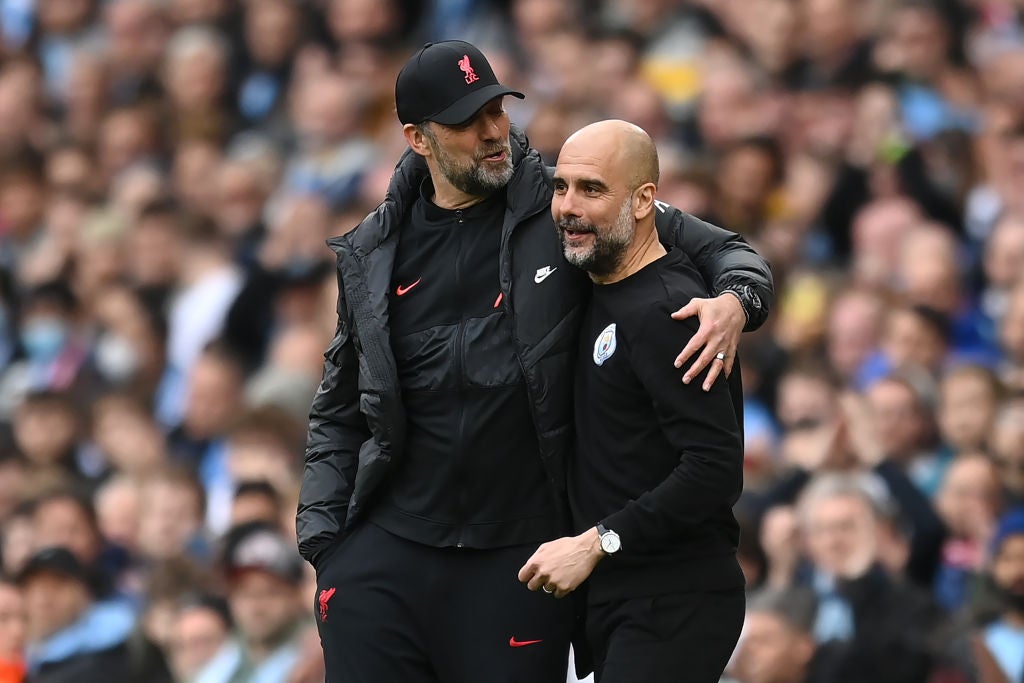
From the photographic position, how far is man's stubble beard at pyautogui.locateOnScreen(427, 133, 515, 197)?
16.8 ft

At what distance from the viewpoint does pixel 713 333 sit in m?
4.69

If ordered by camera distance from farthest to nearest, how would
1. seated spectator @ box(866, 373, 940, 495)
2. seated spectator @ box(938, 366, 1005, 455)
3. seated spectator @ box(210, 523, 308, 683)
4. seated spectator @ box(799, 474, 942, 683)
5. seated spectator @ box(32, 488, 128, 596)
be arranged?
seated spectator @ box(32, 488, 128, 596)
seated spectator @ box(866, 373, 940, 495)
seated spectator @ box(938, 366, 1005, 455)
seated spectator @ box(210, 523, 308, 683)
seated spectator @ box(799, 474, 942, 683)

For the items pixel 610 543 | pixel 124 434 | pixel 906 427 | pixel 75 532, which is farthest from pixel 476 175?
pixel 124 434

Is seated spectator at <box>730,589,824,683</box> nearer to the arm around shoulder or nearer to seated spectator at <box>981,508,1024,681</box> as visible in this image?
seated spectator at <box>981,508,1024,681</box>

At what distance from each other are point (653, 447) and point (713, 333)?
32cm

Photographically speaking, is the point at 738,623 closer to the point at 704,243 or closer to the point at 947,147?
the point at 704,243

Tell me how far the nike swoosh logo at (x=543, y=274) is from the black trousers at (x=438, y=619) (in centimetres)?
67

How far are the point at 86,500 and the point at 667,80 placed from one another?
12.8ft

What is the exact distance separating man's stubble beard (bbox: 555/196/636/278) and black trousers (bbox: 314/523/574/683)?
755mm

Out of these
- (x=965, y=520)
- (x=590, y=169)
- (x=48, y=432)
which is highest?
(x=590, y=169)

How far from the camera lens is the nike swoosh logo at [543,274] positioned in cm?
502

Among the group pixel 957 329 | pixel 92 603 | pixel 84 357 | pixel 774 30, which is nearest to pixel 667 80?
pixel 774 30

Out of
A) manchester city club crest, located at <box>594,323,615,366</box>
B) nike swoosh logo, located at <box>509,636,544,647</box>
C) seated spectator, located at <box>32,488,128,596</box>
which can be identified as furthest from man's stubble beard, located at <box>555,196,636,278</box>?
seated spectator, located at <box>32,488,128,596</box>

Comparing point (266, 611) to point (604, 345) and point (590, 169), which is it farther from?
point (590, 169)
